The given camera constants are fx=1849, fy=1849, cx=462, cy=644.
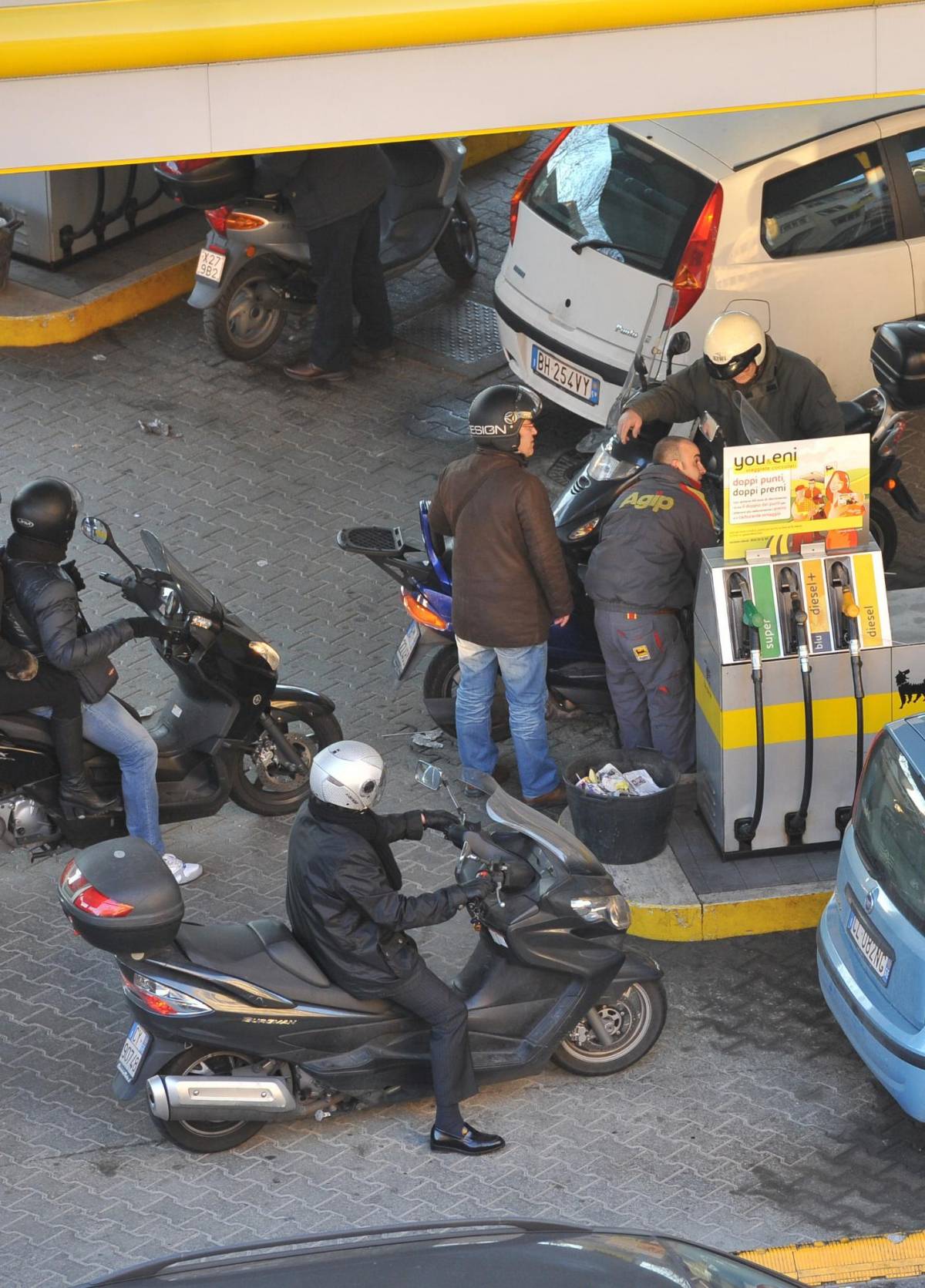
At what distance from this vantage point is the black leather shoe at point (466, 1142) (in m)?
6.21

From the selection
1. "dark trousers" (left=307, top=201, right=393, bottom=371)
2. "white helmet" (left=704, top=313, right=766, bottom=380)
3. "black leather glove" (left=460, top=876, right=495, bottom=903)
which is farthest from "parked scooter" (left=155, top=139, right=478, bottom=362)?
"black leather glove" (left=460, top=876, right=495, bottom=903)

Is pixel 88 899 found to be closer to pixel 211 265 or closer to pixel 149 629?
pixel 149 629

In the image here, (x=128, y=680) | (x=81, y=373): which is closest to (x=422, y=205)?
(x=81, y=373)

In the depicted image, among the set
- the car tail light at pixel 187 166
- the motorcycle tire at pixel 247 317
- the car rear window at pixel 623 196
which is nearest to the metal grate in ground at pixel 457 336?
the motorcycle tire at pixel 247 317

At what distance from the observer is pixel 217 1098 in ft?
19.7

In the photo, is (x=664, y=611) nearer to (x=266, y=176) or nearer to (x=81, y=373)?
(x=266, y=176)


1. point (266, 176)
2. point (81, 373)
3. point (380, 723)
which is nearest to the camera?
point (380, 723)

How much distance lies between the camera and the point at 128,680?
887 cm

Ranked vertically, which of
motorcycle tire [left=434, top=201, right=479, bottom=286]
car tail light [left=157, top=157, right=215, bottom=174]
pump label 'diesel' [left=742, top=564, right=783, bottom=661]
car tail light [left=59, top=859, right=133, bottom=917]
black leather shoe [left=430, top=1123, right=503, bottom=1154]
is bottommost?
black leather shoe [left=430, top=1123, right=503, bottom=1154]

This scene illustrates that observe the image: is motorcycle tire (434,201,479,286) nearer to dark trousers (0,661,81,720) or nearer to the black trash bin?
the black trash bin

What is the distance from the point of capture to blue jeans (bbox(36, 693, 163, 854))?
287 inches

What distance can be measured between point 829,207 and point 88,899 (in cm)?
599

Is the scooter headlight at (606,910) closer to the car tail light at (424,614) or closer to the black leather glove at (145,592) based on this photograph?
the car tail light at (424,614)

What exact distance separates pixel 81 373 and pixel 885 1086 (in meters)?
7.42
